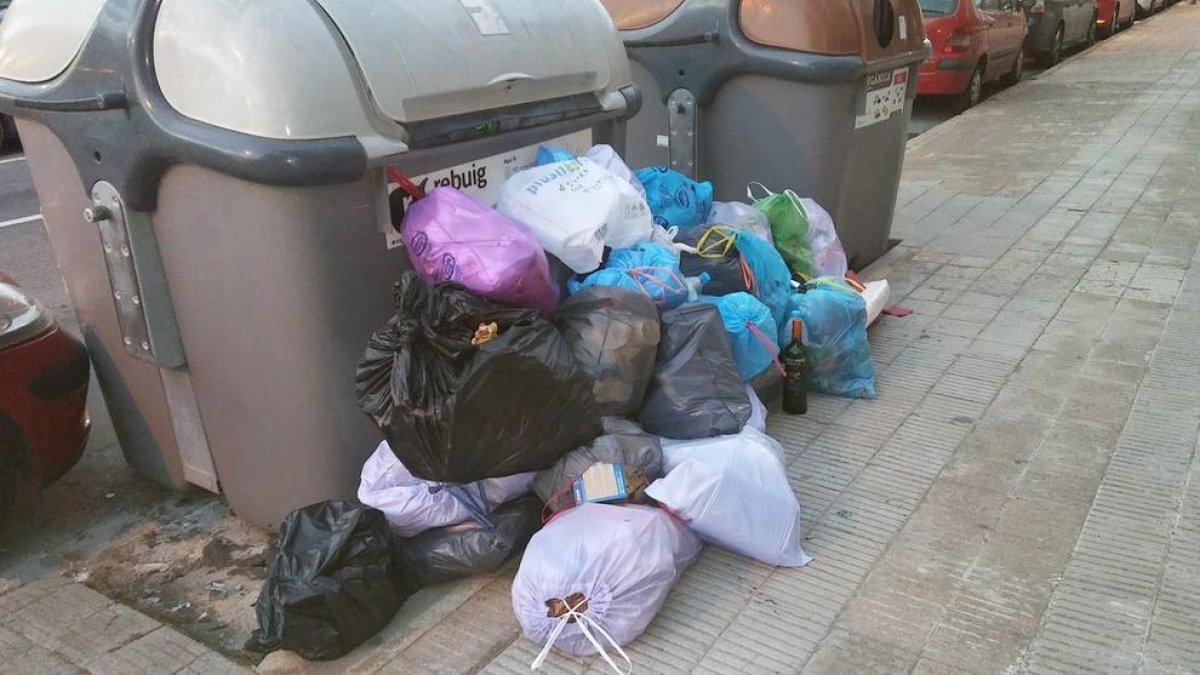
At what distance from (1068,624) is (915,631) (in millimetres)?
405

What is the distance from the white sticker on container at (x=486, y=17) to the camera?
2.88 m

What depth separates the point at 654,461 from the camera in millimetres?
2734

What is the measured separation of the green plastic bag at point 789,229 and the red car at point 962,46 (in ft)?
21.6

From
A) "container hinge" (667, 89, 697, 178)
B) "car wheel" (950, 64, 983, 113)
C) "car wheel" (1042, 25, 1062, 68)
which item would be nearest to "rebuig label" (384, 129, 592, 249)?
"container hinge" (667, 89, 697, 178)

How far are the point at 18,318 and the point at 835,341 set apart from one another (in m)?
2.88

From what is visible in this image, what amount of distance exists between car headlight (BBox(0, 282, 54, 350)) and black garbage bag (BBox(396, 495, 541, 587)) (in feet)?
4.48

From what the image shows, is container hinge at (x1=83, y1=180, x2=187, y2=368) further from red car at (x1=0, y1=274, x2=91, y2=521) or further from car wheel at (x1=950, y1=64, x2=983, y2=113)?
car wheel at (x1=950, y1=64, x2=983, y2=113)

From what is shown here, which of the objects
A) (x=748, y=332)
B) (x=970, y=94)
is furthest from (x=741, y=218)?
(x=970, y=94)

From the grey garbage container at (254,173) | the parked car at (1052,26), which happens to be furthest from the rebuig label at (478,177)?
the parked car at (1052,26)

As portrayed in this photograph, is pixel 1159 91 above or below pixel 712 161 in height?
below

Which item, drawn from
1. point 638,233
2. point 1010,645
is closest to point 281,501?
point 638,233

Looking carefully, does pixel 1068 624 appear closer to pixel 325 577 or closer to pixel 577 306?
pixel 577 306

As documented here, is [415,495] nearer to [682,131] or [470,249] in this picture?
[470,249]

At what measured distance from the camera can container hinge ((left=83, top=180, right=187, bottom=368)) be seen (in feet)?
8.95
